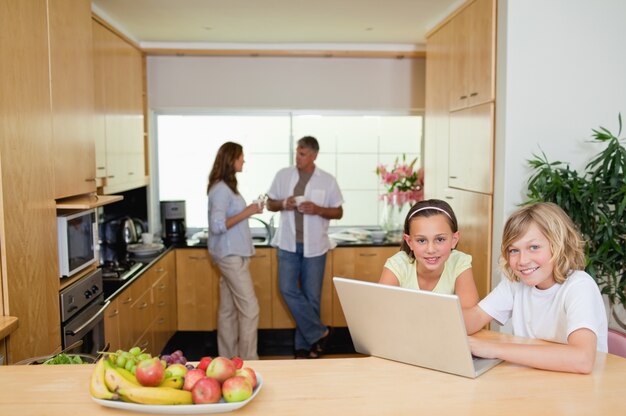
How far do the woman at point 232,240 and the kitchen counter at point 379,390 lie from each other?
2694 mm

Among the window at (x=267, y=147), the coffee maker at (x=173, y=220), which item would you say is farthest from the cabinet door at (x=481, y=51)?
the coffee maker at (x=173, y=220)

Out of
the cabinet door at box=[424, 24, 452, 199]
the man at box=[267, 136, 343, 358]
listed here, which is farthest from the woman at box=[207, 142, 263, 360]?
the cabinet door at box=[424, 24, 452, 199]

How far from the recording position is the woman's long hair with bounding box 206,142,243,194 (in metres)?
4.46

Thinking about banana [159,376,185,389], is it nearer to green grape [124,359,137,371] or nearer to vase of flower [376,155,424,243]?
green grape [124,359,137,371]

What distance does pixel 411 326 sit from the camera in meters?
1.67

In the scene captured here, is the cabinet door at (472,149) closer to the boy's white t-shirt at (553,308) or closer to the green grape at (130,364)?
the boy's white t-shirt at (553,308)

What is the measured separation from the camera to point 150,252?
4.70 meters

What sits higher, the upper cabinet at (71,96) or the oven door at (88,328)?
the upper cabinet at (71,96)

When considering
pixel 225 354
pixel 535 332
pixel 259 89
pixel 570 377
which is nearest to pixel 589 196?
pixel 535 332

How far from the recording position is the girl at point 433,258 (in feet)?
7.20

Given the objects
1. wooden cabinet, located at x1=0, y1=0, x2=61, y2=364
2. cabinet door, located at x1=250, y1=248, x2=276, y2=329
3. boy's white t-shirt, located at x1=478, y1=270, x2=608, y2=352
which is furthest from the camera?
cabinet door, located at x1=250, y1=248, x2=276, y2=329

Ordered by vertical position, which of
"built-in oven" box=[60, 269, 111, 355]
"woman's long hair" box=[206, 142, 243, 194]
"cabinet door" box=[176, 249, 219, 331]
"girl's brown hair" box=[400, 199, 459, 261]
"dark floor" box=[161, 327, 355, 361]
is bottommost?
"dark floor" box=[161, 327, 355, 361]

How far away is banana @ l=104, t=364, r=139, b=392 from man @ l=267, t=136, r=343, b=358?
10.8ft

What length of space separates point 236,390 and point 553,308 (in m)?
1.11
